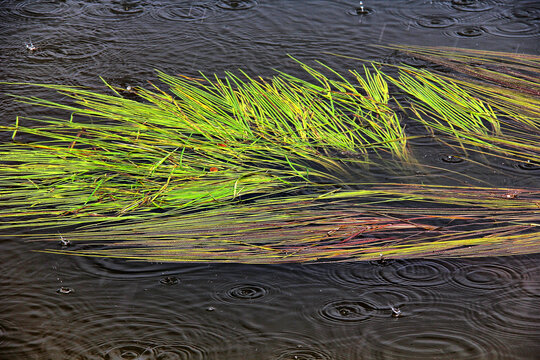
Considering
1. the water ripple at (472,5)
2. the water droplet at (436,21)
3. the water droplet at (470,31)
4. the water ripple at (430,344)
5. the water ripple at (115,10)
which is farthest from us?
the water ripple at (115,10)

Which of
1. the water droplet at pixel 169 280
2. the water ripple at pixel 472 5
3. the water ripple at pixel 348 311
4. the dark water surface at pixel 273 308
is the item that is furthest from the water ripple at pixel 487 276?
the water ripple at pixel 472 5

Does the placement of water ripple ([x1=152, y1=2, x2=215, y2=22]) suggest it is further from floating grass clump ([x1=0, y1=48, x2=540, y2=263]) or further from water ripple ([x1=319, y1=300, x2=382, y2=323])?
water ripple ([x1=319, y1=300, x2=382, y2=323])

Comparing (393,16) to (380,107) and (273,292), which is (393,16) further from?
(273,292)

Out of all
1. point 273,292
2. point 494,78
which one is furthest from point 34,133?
point 494,78

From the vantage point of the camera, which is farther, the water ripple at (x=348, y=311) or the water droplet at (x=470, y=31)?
the water droplet at (x=470, y=31)

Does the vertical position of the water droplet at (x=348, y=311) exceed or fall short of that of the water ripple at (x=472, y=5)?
it falls short

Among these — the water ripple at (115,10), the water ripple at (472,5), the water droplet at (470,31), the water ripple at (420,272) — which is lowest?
the water ripple at (420,272)

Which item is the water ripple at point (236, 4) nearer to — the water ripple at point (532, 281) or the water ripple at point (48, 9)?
the water ripple at point (48, 9)

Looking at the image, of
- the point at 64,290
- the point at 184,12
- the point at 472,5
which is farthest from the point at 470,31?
the point at 64,290
